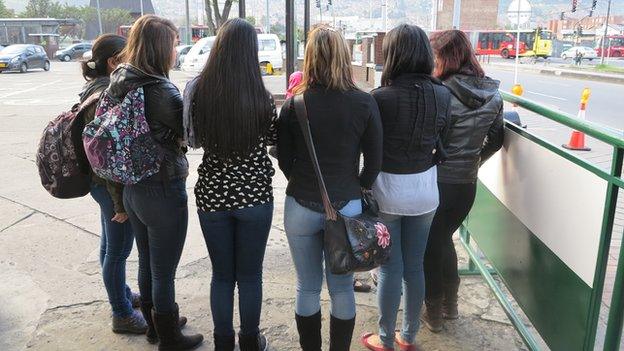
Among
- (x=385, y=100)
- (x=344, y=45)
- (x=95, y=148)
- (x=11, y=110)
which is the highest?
(x=344, y=45)

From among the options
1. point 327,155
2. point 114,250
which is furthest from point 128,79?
point 114,250

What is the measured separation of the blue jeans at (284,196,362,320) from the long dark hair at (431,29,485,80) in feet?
3.04

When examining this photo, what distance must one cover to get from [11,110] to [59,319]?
11.8 m

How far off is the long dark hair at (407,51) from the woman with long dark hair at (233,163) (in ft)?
1.97

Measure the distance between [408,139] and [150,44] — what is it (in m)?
1.24

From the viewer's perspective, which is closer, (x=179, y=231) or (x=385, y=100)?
(x=385, y=100)

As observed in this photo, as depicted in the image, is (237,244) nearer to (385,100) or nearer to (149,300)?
(149,300)

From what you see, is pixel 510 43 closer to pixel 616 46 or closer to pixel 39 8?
pixel 616 46

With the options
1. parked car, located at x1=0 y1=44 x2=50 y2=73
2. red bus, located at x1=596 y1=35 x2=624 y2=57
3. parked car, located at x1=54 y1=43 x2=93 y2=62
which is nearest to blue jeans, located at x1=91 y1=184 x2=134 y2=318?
parked car, located at x1=0 y1=44 x2=50 y2=73

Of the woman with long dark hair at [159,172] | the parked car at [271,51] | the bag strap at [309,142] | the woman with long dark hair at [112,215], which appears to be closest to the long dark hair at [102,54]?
the woman with long dark hair at [112,215]

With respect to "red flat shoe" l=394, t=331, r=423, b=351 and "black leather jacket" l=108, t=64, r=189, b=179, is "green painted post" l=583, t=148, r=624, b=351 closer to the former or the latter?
"red flat shoe" l=394, t=331, r=423, b=351

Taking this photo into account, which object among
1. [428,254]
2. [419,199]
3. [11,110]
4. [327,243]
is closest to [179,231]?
Answer: [327,243]

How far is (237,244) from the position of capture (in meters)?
2.49

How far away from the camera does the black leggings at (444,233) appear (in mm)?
2863
